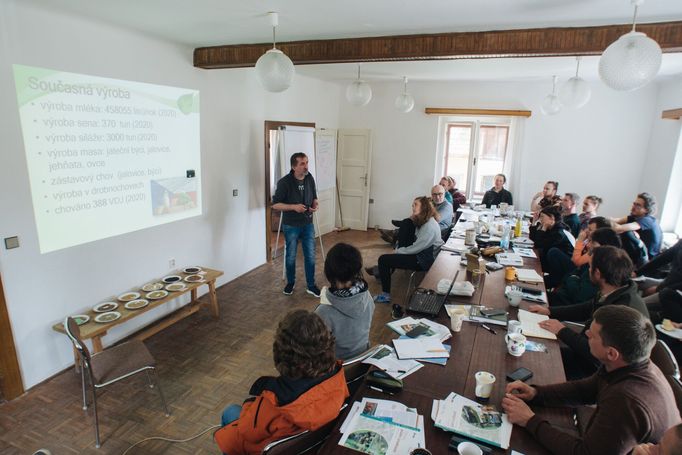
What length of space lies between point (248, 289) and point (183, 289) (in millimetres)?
1127

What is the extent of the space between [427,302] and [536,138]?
522 cm

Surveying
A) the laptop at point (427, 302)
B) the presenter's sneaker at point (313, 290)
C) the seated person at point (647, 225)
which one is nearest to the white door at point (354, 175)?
the presenter's sneaker at point (313, 290)

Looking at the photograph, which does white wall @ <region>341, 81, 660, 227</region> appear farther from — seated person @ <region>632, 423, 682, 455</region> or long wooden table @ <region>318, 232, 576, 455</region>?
seated person @ <region>632, 423, 682, 455</region>

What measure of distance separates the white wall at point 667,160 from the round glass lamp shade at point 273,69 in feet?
17.6

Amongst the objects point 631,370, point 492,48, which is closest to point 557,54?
point 492,48

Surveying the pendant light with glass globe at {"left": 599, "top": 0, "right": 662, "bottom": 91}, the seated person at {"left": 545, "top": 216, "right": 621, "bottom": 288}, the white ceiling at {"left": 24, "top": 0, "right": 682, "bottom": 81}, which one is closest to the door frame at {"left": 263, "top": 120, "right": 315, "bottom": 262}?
the white ceiling at {"left": 24, "top": 0, "right": 682, "bottom": 81}

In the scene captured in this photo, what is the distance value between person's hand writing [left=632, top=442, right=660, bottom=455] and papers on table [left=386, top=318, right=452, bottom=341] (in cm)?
97

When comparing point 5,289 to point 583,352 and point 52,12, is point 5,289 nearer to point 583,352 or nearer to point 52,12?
point 52,12

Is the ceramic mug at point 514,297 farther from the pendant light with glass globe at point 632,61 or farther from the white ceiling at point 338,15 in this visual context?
the white ceiling at point 338,15

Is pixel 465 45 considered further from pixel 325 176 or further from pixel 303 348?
pixel 325 176

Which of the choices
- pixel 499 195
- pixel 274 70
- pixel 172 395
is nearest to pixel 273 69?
pixel 274 70

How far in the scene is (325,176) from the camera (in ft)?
22.2

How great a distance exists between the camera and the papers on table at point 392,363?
71.1 inches

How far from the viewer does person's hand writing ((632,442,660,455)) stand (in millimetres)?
1132
